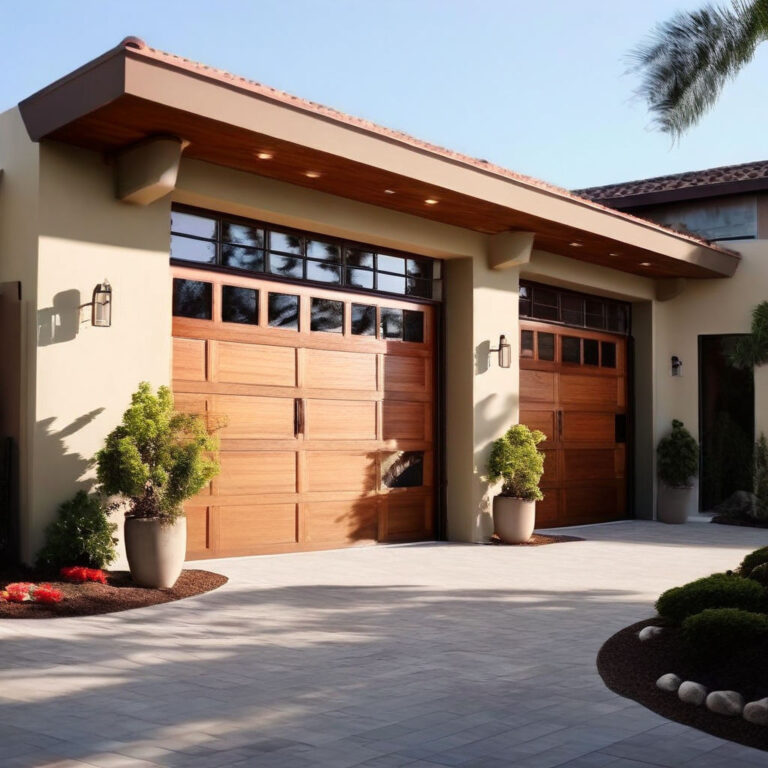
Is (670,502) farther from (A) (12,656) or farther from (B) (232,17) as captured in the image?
(A) (12,656)

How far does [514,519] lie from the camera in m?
13.2

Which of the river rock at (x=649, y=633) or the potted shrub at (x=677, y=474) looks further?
the potted shrub at (x=677, y=474)

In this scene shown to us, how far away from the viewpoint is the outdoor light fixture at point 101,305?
31.0ft

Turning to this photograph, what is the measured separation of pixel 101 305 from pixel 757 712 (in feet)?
22.3

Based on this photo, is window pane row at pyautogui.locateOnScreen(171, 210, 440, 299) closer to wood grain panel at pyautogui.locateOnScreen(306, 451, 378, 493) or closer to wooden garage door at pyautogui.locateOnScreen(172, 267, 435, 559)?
wooden garage door at pyautogui.locateOnScreen(172, 267, 435, 559)

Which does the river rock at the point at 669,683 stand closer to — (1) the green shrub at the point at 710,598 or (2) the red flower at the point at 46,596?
(1) the green shrub at the point at 710,598

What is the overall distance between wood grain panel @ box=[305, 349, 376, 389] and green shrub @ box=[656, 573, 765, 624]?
628 cm

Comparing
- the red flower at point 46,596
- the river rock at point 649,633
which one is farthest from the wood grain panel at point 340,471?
the river rock at point 649,633

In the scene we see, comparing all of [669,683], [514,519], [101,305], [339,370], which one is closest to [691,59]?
[339,370]

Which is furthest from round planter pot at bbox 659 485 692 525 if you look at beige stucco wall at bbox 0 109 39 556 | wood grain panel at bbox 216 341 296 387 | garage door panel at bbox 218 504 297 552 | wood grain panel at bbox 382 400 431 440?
beige stucco wall at bbox 0 109 39 556

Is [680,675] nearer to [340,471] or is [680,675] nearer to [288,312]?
[340,471]

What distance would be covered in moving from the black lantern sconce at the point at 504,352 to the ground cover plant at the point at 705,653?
7216 mm

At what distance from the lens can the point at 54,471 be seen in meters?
9.15

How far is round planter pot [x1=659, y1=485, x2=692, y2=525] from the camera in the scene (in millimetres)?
16766
